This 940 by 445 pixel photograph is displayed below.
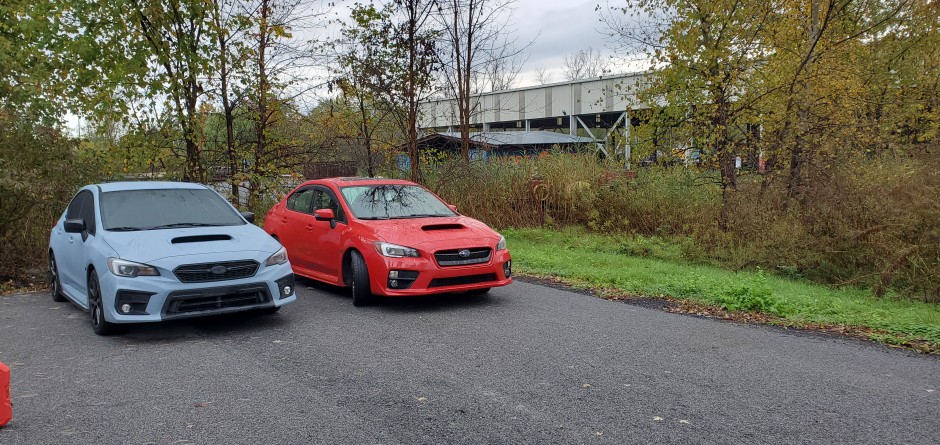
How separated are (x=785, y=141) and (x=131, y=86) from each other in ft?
43.3

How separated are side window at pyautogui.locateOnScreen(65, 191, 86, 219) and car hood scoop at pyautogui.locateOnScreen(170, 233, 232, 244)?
204 cm

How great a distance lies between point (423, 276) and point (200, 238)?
2.48 metres

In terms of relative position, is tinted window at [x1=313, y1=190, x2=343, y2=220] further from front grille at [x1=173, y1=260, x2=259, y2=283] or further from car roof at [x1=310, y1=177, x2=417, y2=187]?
front grille at [x1=173, y1=260, x2=259, y2=283]

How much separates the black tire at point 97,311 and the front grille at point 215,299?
71cm

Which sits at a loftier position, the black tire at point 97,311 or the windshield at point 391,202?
the windshield at point 391,202

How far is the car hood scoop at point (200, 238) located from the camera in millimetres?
7416

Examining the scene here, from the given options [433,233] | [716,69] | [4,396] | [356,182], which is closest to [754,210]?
[716,69]

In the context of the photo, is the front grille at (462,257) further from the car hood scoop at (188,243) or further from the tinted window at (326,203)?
the car hood scoop at (188,243)

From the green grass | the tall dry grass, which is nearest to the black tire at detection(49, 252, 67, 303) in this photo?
the green grass

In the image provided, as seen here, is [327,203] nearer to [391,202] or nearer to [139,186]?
[391,202]

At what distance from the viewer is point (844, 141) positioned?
48.4ft

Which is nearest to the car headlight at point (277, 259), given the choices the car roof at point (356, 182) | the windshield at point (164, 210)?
the windshield at point (164, 210)

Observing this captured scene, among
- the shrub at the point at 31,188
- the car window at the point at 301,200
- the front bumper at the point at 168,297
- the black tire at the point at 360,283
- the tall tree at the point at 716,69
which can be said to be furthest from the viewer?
the tall tree at the point at 716,69

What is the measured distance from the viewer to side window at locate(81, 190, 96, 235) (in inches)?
311
